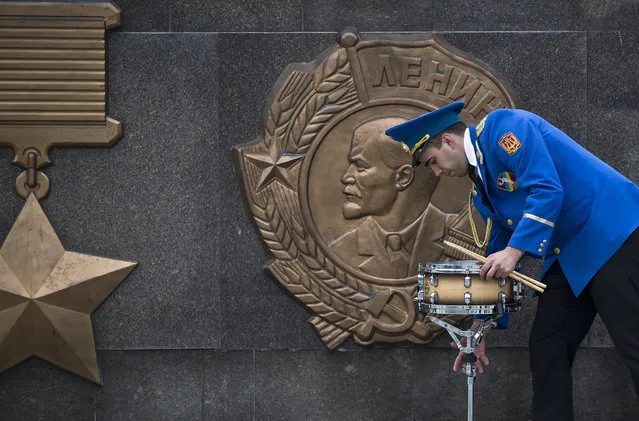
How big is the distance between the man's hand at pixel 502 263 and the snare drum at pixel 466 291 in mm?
80

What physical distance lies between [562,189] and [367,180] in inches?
57.7

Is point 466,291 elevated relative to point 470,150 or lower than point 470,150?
lower

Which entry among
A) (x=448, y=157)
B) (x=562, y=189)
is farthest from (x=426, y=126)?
(x=562, y=189)

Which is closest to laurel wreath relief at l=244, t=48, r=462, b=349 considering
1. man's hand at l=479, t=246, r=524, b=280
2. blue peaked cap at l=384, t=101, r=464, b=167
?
blue peaked cap at l=384, t=101, r=464, b=167

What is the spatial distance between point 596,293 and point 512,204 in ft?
1.81

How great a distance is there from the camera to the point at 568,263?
4355 mm

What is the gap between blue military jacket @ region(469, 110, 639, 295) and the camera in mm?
4180

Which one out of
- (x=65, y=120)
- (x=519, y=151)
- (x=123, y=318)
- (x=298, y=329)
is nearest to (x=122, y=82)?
(x=65, y=120)

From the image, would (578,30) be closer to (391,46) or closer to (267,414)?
(391,46)

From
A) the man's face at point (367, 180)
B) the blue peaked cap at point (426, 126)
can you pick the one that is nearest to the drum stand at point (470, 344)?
the blue peaked cap at point (426, 126)

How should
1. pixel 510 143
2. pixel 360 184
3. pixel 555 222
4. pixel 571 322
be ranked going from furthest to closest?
1. pixel 360 184
2. pixel 571 322
3. pixel 510 143
4. pixel 555 222

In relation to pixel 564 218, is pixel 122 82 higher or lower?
higher

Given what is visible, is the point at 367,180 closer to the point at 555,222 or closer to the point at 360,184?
the point at 360,184

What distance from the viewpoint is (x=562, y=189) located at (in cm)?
419
